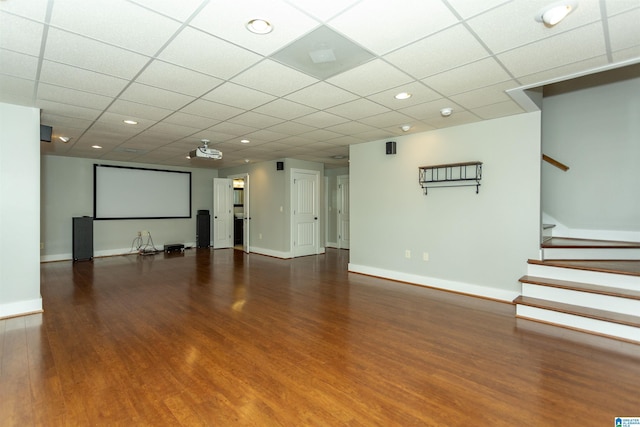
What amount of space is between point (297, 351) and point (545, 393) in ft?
6.17

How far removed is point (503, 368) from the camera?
248cm

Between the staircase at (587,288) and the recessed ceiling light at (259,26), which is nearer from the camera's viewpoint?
the recessed ceiling light at (259,26)

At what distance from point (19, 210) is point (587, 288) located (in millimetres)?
6585

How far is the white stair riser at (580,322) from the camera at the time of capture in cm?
294

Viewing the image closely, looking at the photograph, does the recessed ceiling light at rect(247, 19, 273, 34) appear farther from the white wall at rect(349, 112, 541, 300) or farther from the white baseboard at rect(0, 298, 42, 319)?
the white baseboard at rect(0, 298, 42, 319)

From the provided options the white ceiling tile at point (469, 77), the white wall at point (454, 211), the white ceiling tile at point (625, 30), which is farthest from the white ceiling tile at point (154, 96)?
the white ceiling tile at point (625, 30)

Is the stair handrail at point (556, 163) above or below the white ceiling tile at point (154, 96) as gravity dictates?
below

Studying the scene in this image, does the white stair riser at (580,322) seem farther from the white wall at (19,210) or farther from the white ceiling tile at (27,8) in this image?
the white wall at (19,210)

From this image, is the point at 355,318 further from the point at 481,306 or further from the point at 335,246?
the point at 335,246

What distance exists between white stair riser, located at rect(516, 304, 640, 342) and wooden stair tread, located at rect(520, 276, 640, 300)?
0.33m

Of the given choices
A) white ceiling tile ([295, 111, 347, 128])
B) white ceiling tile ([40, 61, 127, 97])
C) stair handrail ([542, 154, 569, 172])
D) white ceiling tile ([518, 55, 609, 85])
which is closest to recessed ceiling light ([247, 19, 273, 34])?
white ceiling tile ([40, 61, 127, 97])

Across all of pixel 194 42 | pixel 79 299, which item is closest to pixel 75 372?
pixel 79 299

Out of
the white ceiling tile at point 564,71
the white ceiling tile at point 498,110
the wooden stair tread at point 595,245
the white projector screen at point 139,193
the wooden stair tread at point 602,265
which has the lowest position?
the wooden stair tread at point 602,265

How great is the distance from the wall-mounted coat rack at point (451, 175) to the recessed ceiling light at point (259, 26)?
11.4 feet
